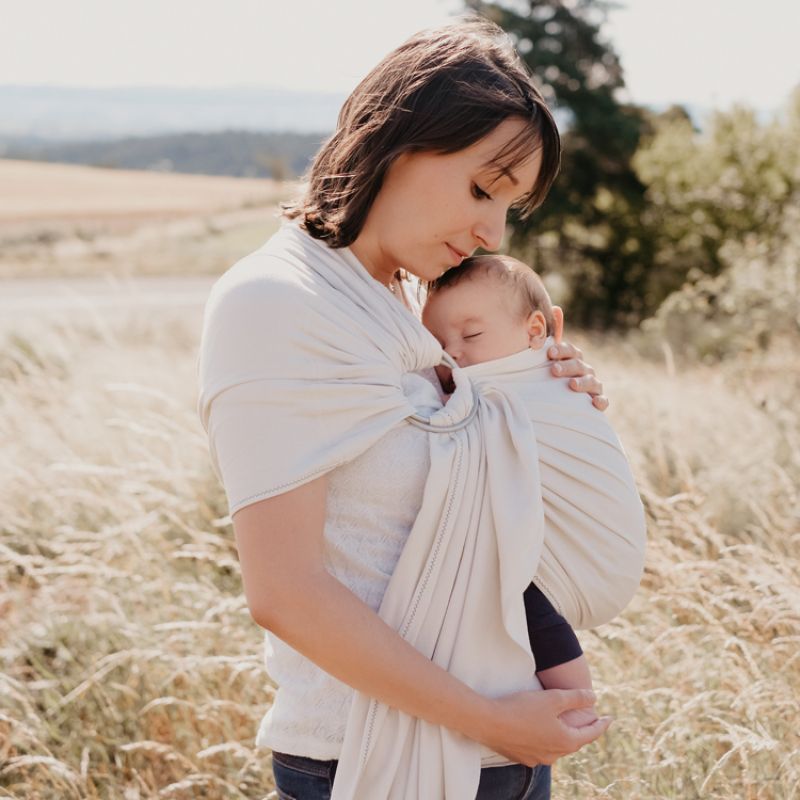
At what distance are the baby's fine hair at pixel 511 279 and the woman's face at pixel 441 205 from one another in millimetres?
297

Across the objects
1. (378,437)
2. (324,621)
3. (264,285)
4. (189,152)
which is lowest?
(189,152)

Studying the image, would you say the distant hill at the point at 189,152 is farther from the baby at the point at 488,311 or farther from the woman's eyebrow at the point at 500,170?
the woman's eyebrow at the point at 500,170

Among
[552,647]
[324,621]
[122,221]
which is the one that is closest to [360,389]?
[324,621]

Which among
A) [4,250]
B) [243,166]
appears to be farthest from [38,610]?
[243,166]

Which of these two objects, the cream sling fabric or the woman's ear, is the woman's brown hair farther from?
the woman's ear

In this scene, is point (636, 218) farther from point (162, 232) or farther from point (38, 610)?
point (162, 232)

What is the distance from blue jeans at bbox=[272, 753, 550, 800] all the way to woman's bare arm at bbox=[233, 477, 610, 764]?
15 centimetres

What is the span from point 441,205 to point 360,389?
0.34 m

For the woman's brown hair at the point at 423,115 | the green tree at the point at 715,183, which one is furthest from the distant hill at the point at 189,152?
the woman's brown hair at the point at 423,115

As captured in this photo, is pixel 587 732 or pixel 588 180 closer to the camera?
pixel 587 732

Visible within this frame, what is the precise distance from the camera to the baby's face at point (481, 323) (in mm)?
1816

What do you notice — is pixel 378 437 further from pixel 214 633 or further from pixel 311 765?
pixel 214 633

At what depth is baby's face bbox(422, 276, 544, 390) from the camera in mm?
1816

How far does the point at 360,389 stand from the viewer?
135 centimetres
